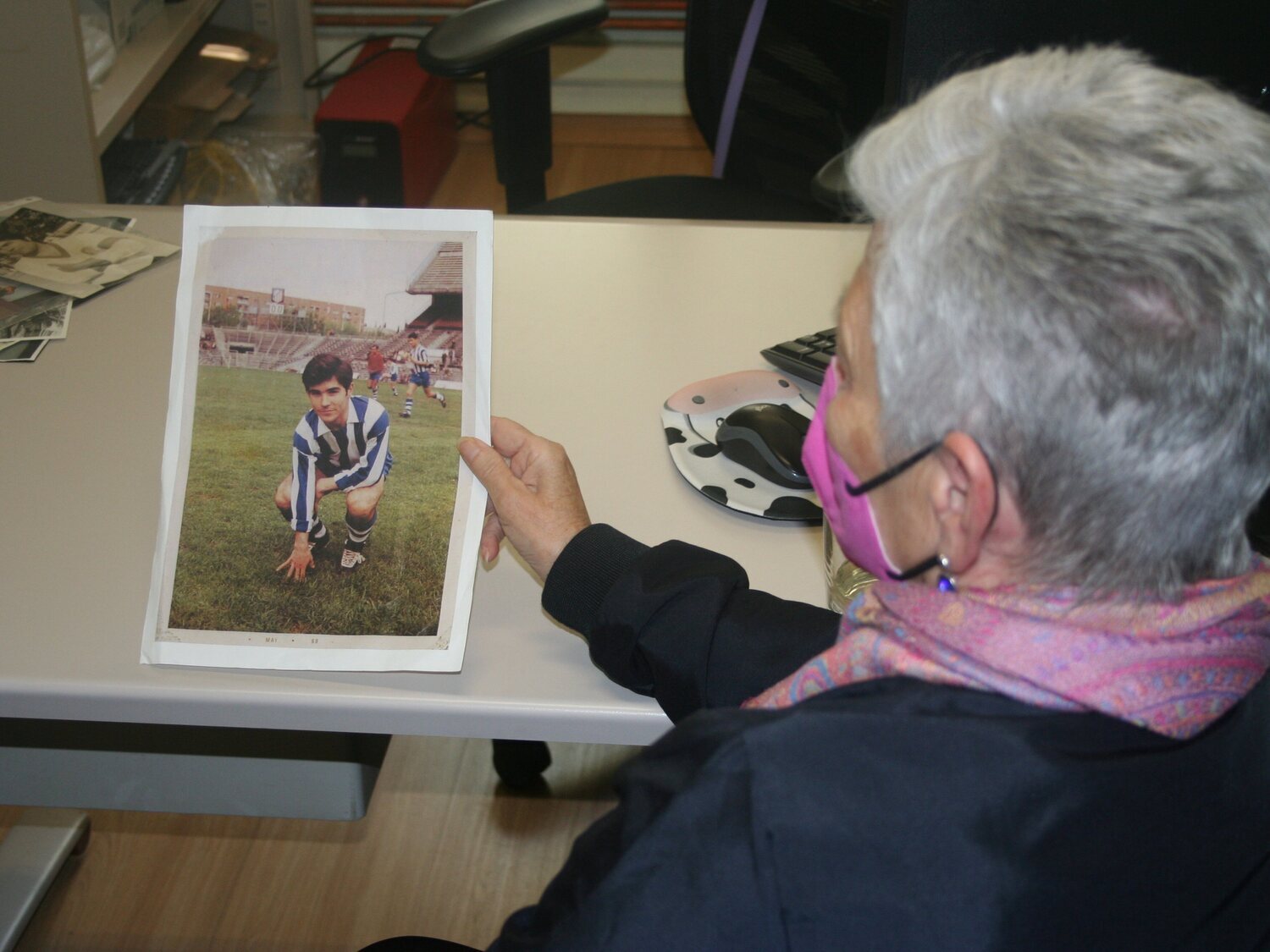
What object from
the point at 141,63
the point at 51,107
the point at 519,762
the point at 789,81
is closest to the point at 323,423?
the point at 519,762

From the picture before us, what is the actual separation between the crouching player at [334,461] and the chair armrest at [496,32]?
2.59 feet

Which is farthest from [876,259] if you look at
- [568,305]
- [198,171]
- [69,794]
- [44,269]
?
[198,171]

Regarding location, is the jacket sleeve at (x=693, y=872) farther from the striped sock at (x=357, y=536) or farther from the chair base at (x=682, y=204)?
the chair base at (x=682, y=204)

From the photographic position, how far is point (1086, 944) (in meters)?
0.54

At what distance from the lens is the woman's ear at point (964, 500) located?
545 mm

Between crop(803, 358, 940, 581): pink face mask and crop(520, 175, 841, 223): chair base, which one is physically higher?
crop(803, 358, 940, 581): pink face mask

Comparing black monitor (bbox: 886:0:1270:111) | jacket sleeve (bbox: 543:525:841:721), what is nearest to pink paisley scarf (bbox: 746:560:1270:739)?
jacket sleeve (bbox: 543:525:841:721)

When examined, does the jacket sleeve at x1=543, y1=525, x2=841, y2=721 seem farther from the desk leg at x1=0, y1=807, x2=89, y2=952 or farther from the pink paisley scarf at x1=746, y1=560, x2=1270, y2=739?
the desk leg at x1=0, y1=807, x2=89, y2=952

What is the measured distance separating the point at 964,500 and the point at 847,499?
0.33 feet

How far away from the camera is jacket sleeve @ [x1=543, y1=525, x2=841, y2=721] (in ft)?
2.51

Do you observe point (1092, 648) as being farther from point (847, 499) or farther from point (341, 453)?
point (341, 453)

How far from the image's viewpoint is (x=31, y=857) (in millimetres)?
1511

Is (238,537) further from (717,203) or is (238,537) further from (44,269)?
(717,203)

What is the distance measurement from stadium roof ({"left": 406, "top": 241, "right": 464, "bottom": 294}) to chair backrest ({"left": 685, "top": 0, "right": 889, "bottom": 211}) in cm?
88
